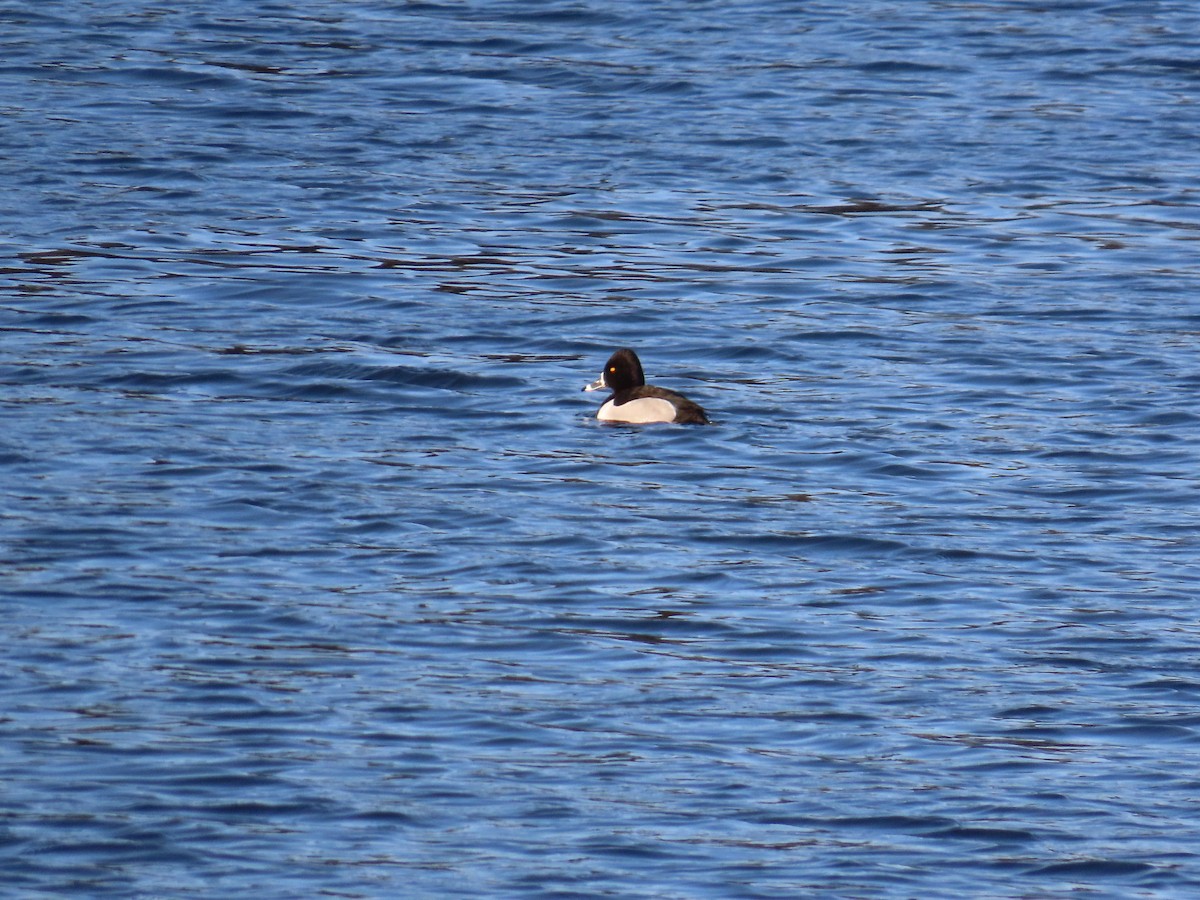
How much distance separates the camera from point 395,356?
51.3 ft

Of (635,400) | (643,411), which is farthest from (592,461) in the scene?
(635,400)

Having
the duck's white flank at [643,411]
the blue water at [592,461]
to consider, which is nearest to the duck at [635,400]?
the duck's white flank at [643,411]

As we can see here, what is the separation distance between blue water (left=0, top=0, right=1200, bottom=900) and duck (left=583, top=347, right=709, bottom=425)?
0.17 metres

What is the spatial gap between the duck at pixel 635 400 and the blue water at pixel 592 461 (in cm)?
17

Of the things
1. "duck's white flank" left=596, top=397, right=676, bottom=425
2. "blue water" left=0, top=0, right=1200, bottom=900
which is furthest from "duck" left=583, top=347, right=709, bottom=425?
"blue water" left=0, top=0, right=1200, bottom=900

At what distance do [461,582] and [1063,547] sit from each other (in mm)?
3345

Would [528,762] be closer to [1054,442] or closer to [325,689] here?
[325,689]

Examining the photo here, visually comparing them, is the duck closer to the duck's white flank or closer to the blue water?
the duck's white flank

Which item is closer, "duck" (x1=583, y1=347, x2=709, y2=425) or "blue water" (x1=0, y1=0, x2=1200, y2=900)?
"blue water" (x1=0, y1=0, x2=1200, y2=900)

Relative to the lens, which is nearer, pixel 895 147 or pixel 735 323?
pixel 735 323

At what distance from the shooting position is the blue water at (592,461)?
27.6 feet

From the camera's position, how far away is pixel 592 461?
13.8 metres

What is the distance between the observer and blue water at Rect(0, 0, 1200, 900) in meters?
8.41

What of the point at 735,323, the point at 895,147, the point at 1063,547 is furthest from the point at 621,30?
the point at 1063,547
